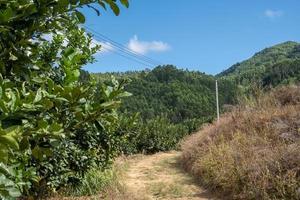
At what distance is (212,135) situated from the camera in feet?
44.1

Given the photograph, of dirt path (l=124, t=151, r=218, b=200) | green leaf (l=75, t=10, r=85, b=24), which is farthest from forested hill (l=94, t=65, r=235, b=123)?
green leaf (l=75, t=10, r=85, b=24)

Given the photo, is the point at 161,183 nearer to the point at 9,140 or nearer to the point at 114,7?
the point at 114,7

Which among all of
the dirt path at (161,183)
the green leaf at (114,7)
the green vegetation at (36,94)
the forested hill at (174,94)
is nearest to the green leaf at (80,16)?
the green vegetation at (36,94)

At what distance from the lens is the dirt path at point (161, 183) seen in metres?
9.43

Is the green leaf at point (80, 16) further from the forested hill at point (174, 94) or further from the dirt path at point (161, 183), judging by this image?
the forested hill at point (174, 94)

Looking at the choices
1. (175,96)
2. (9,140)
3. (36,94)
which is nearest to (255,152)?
(36,94)

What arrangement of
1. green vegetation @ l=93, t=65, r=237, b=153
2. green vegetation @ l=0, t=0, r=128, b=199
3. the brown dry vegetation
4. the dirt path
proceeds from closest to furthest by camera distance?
green vegetation @ l=0, t=0, r=128, b=199 < the brown dry vegetation < the dirt path < green vegetation @ l=93, t=65, r=237, b=153

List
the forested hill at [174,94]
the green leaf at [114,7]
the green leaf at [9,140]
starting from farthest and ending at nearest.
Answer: the forested hill at [174,94], the green leaf at [114,7], the green leaf at [9,140]

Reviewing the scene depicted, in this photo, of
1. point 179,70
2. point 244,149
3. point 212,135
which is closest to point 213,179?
point 244,149

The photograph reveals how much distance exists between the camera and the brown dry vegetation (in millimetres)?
7688

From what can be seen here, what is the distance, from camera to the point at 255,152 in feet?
30.4

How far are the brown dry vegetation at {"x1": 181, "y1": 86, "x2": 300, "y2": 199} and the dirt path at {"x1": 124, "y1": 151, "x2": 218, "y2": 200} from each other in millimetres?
343

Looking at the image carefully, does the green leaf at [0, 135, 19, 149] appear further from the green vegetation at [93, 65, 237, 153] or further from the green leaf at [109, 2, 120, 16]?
the green vegetation at [93, 65, 237, 153]

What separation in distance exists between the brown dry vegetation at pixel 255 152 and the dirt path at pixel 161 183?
34 centimetres
